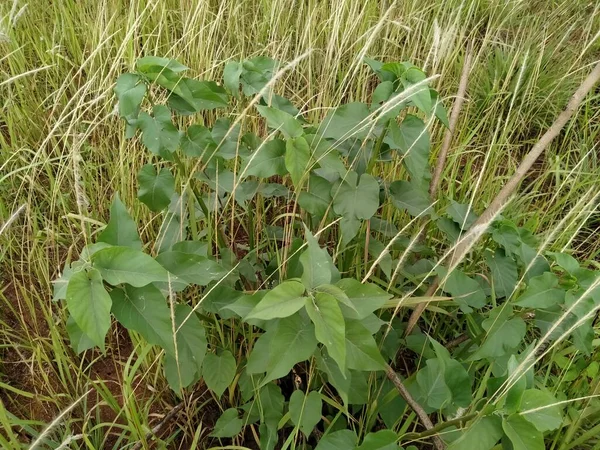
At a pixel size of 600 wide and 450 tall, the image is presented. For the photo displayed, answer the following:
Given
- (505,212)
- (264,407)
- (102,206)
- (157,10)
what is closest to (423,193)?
(264,407)

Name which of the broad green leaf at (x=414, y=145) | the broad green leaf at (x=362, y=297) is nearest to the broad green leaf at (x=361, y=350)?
the broad green leaf at (x=362, y=297)

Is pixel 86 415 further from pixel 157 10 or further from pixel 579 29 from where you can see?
pixel 579 29

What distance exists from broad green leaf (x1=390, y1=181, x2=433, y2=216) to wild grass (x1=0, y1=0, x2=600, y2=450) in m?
0.16

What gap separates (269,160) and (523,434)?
69 cm

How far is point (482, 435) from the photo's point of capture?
83cm

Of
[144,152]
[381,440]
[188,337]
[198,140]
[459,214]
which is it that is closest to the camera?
[381,440]

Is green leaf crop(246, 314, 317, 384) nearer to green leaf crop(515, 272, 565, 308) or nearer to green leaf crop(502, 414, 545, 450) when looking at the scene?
green leaf crop(502, 414, 545, 450)

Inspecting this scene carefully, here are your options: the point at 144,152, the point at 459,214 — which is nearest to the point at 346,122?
the point at 459,214

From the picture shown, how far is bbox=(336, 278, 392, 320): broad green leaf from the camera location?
0.91 metres

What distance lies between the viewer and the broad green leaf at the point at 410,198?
4.05ft

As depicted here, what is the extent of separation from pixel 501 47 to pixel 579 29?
49cm

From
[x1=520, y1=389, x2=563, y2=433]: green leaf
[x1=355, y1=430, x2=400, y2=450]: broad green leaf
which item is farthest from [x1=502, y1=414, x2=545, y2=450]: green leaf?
[x1=355, y1=430, x2=400, y2=450]: broad green leaf

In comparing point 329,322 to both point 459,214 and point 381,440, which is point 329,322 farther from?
point 459,214

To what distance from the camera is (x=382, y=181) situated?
132 centimetres
